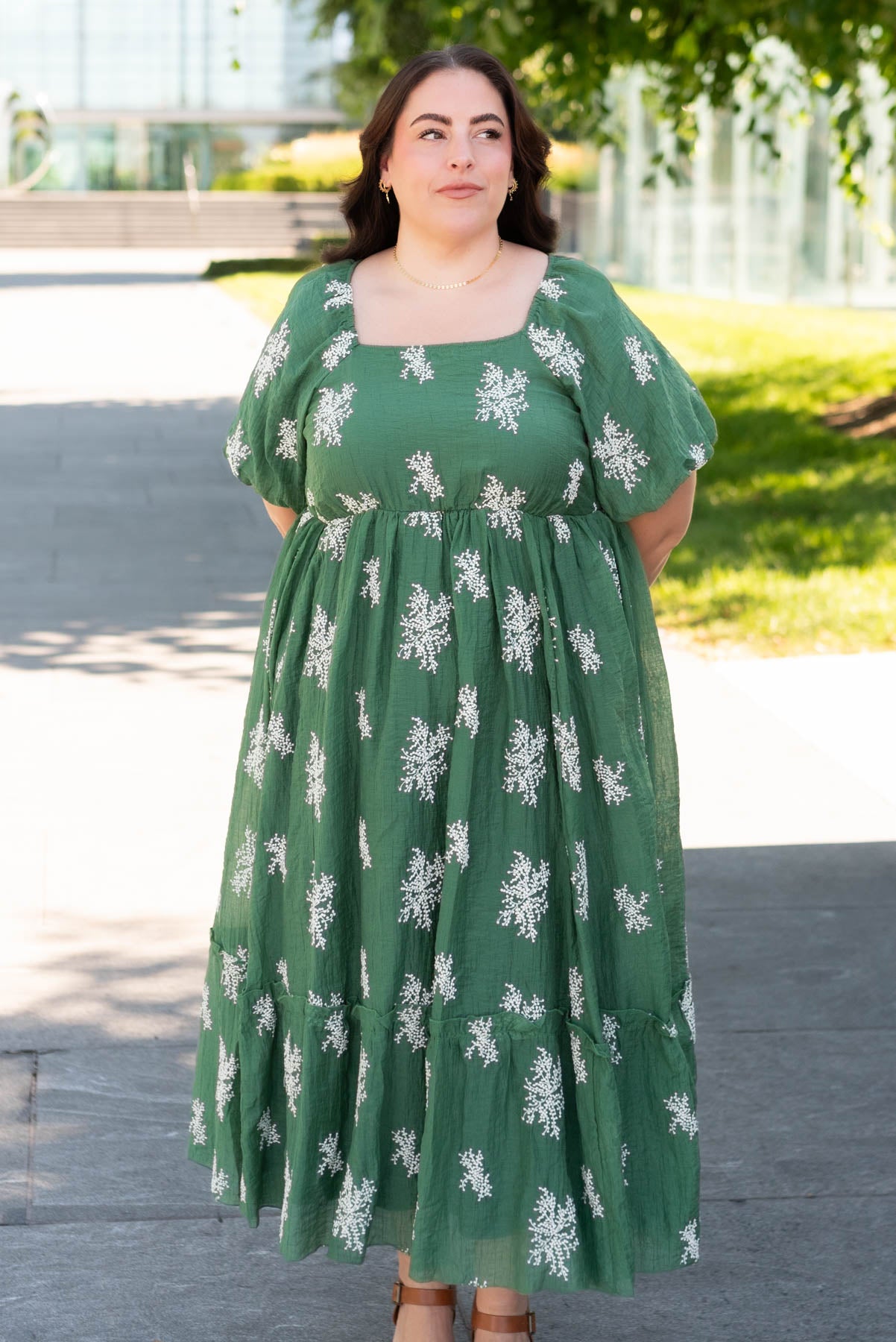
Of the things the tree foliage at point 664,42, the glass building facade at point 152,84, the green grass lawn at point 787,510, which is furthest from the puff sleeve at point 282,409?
the glass building facade at point 152,84

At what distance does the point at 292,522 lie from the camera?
293 cm

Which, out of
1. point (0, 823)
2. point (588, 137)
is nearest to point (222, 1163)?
point (0, 823)

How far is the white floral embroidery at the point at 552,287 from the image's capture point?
259cm

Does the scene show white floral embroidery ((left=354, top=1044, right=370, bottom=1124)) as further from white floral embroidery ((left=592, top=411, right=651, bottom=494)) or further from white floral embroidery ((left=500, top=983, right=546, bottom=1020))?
white floral embroidery ((left=592, top=411, right=651, bottom=494))

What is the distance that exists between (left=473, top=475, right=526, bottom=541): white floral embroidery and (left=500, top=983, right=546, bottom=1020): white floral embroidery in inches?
25.0

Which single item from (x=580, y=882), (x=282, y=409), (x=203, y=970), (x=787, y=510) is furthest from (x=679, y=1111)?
(x=787, y=510)

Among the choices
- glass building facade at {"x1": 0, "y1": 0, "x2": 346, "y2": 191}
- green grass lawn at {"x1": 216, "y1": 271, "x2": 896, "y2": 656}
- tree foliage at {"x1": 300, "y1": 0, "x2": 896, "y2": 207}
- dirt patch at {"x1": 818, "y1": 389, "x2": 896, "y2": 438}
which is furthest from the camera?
glass building facade at {"x1": 0, "y1": 0, "x2": 346, "y2": 191}

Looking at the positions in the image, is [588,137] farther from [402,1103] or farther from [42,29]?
[42,29]

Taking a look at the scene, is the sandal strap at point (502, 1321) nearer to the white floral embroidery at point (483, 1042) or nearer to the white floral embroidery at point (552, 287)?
the white floral embroidery at point (483, 1042)

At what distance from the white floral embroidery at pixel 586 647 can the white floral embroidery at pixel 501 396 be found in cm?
30

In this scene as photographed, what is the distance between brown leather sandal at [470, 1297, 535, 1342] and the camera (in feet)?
8.93

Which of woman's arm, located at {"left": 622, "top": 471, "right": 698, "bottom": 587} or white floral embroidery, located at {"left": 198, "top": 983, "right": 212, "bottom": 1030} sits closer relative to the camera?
woman's arm, located at {"left": 622, "top": 471, "right": 698, "bottom": 587}

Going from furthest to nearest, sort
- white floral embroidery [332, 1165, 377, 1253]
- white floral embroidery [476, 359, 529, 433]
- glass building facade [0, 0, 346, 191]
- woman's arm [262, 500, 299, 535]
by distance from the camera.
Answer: glass building facade [0, 0, 346, 191], woman's arm [262, 500, 299, 535], white floral embroidery [332, 1165, 377, 1253], white floral embroidery [476, 359, 529, 433]

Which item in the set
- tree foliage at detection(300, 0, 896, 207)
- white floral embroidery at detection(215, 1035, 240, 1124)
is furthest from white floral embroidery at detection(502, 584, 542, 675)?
tree foliage at detection(300, 0, 896, 207)
